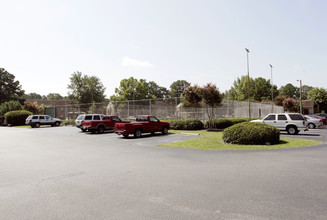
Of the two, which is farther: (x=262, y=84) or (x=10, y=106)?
(x=262, y=84)

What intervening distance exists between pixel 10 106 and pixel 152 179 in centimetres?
4933

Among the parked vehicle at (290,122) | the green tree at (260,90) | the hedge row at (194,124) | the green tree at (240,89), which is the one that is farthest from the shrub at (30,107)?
the green tree at (260,90)

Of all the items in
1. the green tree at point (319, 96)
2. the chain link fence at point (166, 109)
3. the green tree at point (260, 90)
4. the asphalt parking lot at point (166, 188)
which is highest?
the green tree at point (260, 90)

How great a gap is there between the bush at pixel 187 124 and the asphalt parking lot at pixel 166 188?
14.0 metres

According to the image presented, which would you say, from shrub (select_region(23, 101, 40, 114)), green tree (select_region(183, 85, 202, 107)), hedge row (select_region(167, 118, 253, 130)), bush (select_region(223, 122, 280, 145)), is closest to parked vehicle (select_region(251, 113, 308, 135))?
hedge row (select_region(167, 118, 253, 130))

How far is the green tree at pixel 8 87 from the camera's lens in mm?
70562

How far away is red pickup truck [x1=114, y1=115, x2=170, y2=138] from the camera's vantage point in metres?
17.2

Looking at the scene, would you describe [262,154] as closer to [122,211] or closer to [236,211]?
[236,211]

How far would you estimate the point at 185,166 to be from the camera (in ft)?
26.1

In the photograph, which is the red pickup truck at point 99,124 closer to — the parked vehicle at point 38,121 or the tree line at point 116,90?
the parked vehicle at point 38,121

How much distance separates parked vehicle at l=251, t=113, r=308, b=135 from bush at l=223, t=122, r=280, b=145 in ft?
21.4

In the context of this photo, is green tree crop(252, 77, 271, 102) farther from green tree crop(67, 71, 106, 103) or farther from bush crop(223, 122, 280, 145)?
bush crop(223, 122, 280, 145)

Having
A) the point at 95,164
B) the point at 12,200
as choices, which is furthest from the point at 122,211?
the point at 95,164

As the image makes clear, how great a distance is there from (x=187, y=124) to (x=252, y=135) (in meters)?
11.2
